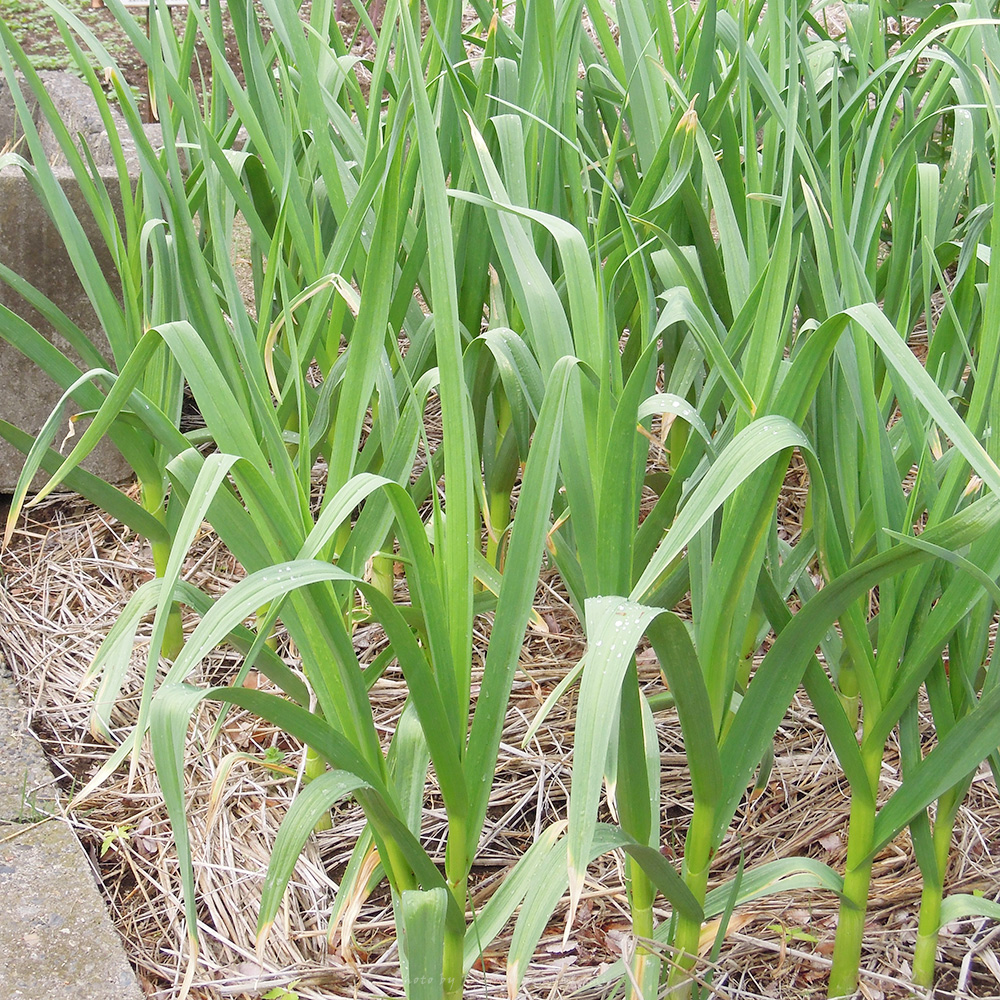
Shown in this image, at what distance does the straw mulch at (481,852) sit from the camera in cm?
86

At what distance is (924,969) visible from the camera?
31.9 inches

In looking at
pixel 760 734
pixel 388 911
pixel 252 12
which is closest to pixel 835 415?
pixel 760 734

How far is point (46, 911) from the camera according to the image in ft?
2.97

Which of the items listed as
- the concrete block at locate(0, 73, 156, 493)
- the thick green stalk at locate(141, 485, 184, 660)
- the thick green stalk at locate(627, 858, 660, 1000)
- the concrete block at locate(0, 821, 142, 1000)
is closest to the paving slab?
the concrete block at locate(0, 821, 142, 1000)

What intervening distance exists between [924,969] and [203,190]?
98 cm

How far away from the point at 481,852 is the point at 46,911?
0.39 metres

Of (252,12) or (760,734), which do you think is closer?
(760,734)

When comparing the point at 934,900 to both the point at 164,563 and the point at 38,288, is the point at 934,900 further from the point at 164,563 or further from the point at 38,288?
the point at 38,288

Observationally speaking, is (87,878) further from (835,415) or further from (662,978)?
(835,415)

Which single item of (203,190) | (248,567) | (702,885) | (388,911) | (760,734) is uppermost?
A: (203,190)

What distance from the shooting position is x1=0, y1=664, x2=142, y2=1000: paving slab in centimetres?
84

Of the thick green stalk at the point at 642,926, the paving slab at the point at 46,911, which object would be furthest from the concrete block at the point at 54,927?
the thick green stalk at the point at 642,926

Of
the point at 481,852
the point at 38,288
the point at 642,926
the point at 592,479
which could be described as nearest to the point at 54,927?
the point at 481,852

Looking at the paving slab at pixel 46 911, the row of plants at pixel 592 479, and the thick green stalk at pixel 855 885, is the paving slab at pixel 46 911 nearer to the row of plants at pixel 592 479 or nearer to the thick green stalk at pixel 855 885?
the row of plants at pixel 592 479
